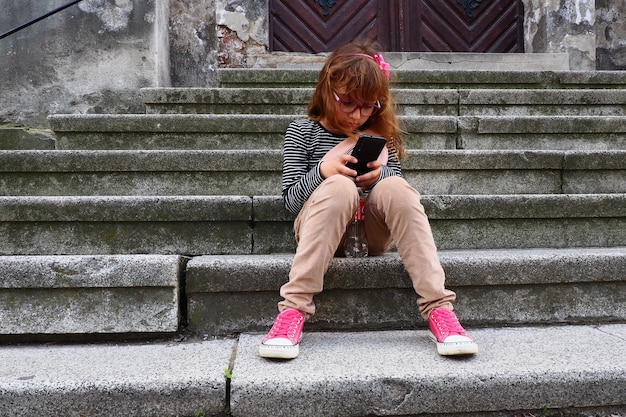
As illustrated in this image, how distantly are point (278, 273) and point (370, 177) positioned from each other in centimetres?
45

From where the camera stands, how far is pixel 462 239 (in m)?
2.14

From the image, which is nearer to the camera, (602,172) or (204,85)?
(602,172)

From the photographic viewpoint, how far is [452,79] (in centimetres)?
357

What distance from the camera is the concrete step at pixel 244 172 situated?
2.30 meters

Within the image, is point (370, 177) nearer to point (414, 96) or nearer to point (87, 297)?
point (87, 297)

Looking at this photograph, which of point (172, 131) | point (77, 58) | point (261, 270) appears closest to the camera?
point (261, 270)

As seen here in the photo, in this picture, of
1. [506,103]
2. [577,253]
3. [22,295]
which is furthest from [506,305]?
[506,103]

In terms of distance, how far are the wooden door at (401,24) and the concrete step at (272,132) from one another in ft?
8.48

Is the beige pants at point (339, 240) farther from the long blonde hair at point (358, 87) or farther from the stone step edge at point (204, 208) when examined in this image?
the stone step edge at point (204, 208)

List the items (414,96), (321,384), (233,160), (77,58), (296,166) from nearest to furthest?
(321,384), (296,166), (233,160), (414,96), (77,58)

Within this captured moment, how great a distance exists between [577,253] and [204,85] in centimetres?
360

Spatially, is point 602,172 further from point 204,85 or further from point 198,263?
point 204,85

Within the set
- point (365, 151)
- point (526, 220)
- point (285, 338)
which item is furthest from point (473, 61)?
point (285, 338)

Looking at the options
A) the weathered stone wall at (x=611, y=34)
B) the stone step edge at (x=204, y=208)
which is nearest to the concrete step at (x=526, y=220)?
the stone step edge at (x=204, y=208)
